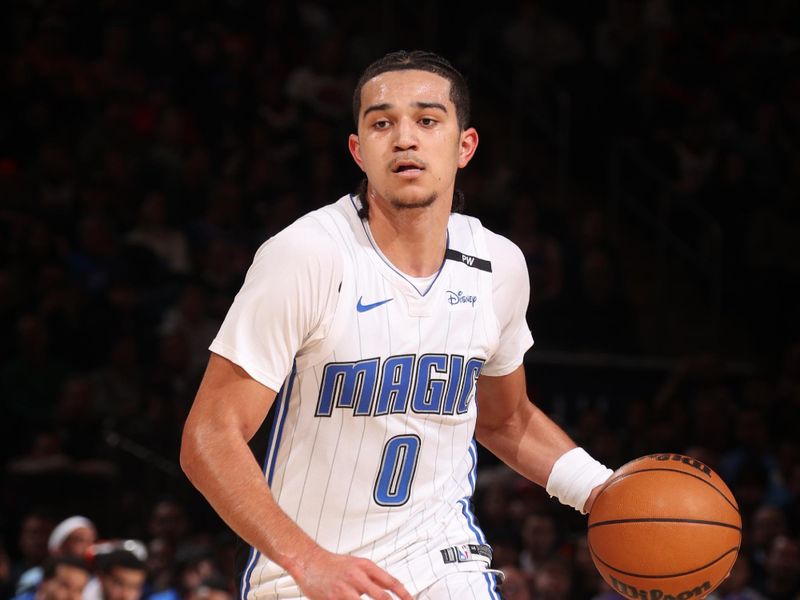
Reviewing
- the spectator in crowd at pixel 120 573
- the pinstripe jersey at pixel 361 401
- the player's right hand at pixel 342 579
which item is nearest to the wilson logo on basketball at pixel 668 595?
the pinstripe jersey at pixel 361 401

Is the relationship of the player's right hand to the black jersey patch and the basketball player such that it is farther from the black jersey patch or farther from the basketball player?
the black jersey patch

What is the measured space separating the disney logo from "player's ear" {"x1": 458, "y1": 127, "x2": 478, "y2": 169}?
15.8 inches

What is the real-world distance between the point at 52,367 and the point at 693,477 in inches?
238

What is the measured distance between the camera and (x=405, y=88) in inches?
145

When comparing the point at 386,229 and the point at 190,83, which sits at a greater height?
the point at 190,83

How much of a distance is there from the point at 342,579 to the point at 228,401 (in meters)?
0.60

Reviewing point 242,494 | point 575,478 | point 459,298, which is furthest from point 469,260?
point 242,494

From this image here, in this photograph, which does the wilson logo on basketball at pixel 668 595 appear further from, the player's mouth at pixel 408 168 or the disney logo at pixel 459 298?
the player's mouth at pixel 408 168

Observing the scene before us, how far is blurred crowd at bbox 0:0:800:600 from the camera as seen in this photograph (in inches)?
320

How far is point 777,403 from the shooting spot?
909 cm

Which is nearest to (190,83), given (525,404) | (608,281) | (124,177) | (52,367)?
(124,177)

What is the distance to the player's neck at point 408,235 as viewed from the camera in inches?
148

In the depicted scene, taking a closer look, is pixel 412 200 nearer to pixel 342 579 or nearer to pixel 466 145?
pixel 466 145

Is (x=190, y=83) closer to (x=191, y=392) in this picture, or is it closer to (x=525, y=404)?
(x=191, y=392)
